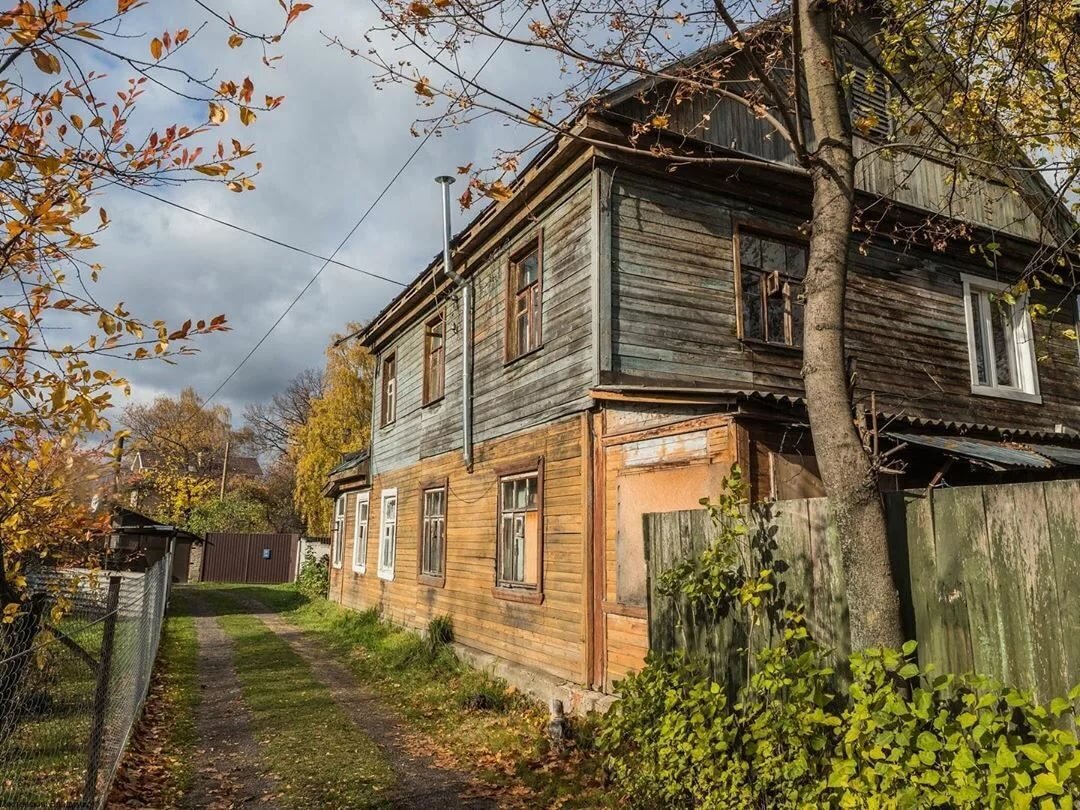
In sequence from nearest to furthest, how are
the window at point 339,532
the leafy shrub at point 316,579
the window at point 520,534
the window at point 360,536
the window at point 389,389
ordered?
the window at point 520,534 → the window at point 389,389 → the window at point 360,536 → the window at point 339,532 → the leafy shrub at point 316,579

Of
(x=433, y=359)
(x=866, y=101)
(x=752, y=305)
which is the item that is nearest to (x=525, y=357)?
(x=752, y=305)

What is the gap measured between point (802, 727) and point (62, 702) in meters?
5.07

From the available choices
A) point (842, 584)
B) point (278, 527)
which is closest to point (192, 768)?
point (842, 584)

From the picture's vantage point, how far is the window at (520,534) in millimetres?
9695

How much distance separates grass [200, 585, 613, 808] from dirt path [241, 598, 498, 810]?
20 centimetres

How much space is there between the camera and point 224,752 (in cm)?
736

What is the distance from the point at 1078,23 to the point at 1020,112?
1172mm

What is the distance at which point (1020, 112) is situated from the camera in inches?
286

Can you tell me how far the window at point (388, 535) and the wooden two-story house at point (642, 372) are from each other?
1.50 m

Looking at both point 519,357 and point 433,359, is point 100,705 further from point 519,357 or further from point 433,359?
point 433,359

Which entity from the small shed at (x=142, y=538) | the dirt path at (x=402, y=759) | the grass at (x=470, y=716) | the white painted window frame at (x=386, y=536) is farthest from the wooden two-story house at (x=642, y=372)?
the small shed at (x=142, y=538)

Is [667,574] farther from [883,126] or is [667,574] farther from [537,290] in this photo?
[883,126]

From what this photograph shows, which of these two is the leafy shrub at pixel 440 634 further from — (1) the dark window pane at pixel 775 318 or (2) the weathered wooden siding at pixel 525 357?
(1) the dark window pane at pixel 775 318

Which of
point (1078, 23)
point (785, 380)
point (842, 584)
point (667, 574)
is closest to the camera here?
point (842, 584)
